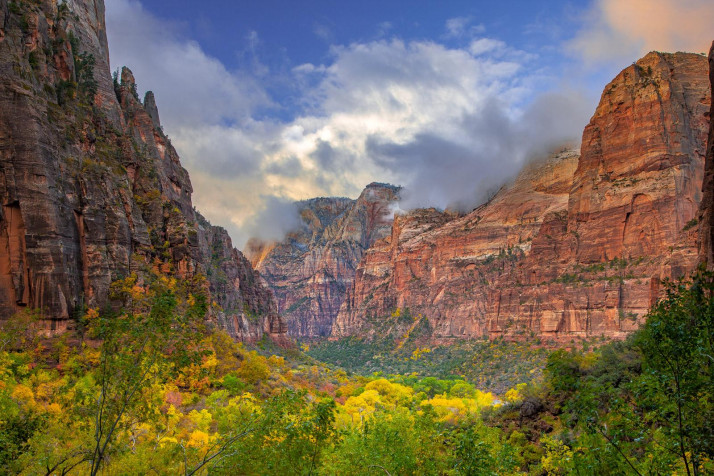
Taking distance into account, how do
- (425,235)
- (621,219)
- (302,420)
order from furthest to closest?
(425,235) → (621,219) → (302,420)

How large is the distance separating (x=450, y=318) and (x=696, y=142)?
77.4 metres

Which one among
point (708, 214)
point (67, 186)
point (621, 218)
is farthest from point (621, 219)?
point (67, 186)

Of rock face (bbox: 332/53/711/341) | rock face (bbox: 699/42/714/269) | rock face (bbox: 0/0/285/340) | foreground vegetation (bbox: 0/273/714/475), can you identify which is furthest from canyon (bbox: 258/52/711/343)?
rock face (bbox: 0/0/285/340)

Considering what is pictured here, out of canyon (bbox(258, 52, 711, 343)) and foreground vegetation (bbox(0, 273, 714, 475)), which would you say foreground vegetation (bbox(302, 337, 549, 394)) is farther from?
foreground vegetation (bbox(0, 273, 714, 475))

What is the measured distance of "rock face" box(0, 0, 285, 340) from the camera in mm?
37719

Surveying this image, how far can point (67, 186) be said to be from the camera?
41750mm

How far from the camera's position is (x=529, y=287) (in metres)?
106

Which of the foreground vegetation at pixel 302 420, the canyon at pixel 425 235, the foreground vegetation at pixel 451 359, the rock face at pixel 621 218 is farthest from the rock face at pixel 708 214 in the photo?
the foreground vegetation at pixel 451 359

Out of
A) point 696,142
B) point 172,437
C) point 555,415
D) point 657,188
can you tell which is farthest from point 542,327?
point 172,437

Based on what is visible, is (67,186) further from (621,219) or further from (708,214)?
(621,219)

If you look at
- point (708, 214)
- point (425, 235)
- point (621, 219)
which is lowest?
point (708, 214)

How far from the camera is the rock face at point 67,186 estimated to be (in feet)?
124

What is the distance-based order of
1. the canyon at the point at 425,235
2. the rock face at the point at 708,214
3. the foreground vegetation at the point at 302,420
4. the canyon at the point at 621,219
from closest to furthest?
the foreground vegetation at the point at 302,420, the rock face at the point at 708,214, the canyon at the point at 425,235, the canyon at the point at 621,219

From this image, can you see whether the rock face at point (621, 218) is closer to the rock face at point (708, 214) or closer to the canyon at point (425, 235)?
the canyon at point (425, 235)
